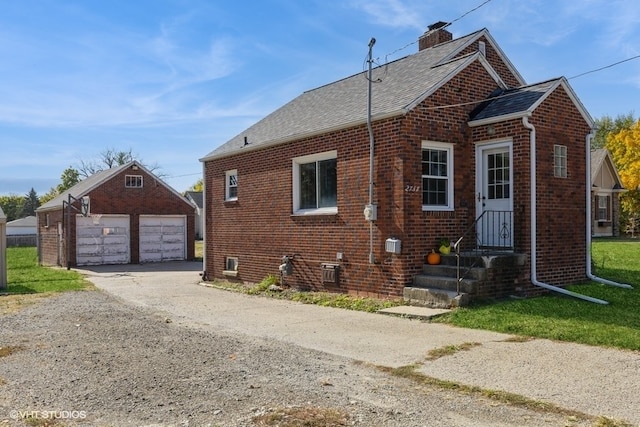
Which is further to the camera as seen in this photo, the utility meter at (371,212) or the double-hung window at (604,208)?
the double-hung window at (604,208)

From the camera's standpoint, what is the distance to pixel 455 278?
10.7m

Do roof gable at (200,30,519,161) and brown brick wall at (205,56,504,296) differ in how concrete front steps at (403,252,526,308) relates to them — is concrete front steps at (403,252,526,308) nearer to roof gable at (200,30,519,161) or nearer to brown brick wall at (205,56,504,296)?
brown brick wall at (205,56,504,296)

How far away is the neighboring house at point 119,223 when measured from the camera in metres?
27.2

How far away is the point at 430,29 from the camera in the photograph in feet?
55.6

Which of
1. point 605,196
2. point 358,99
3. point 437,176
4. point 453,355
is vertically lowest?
point 453,355

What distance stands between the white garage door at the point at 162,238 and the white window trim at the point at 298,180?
17.2 metres

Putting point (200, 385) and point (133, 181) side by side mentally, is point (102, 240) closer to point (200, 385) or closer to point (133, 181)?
point (133, 181)

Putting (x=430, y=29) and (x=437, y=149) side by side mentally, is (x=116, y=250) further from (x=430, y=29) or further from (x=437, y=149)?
(x=437, y=149)

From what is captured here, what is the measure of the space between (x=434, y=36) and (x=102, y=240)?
19.4 metres

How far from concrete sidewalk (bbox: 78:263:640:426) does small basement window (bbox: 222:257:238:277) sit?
11.2 ft

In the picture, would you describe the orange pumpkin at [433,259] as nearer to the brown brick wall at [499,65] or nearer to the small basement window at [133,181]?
the brown brick wall at [499,65]

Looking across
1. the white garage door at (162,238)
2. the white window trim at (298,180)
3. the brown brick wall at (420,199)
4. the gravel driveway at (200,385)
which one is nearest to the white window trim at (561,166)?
the brown brick wall at (420,199)

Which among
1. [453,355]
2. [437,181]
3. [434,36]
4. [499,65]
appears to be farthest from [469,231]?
[434,36]

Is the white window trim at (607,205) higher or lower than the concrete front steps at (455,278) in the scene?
higher
